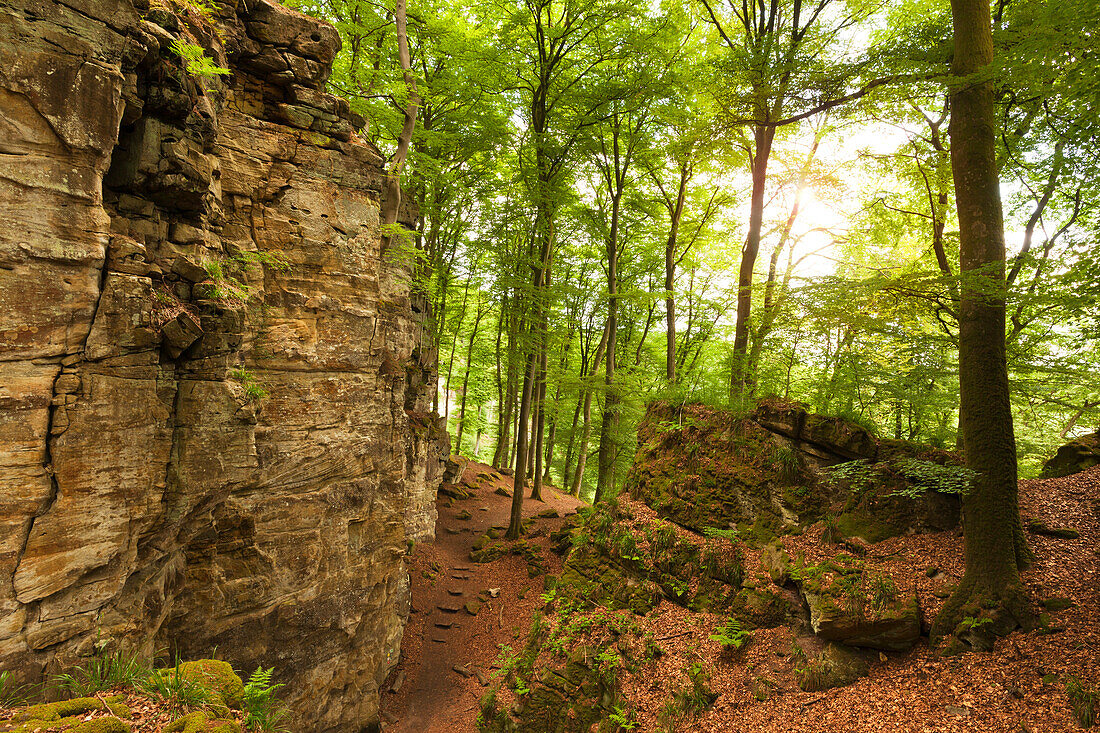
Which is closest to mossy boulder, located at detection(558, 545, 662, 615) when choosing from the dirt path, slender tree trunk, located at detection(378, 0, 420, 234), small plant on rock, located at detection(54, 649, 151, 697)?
the dirt path

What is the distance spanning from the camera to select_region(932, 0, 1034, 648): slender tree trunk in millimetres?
5852

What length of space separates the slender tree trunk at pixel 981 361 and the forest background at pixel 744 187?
362 millimetres

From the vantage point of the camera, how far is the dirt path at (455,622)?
9789mm

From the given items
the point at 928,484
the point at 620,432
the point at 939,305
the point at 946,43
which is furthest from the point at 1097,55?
the point at 620,432

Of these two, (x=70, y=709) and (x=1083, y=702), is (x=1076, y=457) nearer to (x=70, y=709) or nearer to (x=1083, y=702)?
(x=1083, y=702)

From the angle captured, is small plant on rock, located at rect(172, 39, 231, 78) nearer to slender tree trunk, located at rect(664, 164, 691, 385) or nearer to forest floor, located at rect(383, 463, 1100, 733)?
forest floor, located at rect(383, 463, 1100, 733)

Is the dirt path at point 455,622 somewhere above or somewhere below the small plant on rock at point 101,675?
below

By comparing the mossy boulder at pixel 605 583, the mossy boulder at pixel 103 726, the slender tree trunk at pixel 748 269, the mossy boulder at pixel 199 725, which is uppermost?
the slender tree trunk at pixel 748 269

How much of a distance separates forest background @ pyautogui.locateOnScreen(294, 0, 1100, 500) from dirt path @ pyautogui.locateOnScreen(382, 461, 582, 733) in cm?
393

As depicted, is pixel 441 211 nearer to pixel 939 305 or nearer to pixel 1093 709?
pixel 939 305

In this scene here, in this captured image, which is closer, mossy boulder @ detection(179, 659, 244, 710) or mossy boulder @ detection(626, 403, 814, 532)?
mossy boulder @ detection(179, 659, 244, 710)

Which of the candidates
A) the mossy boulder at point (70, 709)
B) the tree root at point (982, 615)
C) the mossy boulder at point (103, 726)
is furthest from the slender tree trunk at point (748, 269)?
the mossy boulder at point (70, 709)

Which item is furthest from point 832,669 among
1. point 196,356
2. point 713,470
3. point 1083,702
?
point 196,356

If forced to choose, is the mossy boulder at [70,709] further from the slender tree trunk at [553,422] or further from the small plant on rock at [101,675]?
the slender tree trunk at [553,422]
